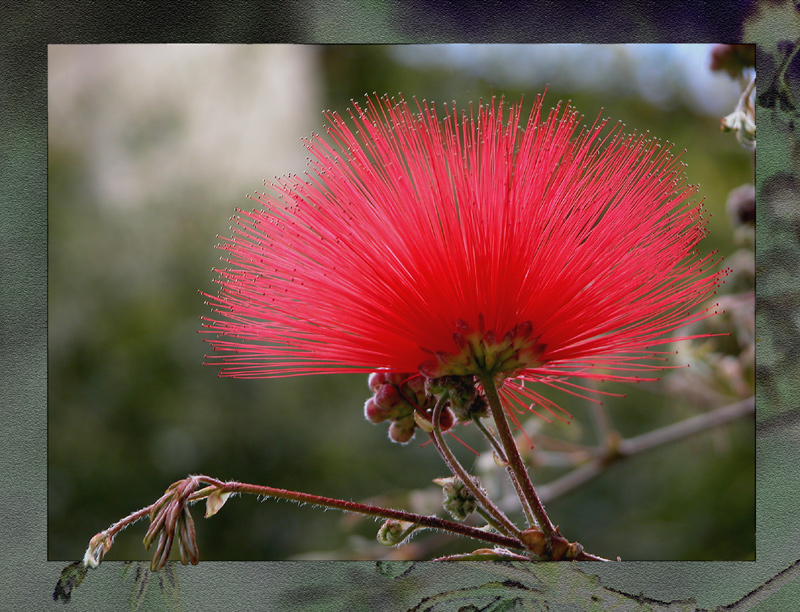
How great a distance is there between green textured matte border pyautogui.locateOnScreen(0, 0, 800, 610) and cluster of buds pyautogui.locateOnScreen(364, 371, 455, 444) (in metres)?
0.41

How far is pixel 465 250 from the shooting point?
0.93 meters

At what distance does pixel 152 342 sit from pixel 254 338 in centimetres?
188

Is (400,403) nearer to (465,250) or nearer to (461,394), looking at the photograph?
(461,394)

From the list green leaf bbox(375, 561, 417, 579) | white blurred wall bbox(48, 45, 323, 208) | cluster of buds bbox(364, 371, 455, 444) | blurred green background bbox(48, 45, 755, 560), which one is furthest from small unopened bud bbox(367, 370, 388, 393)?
white blurred wall bbox(48, 45, 323, 208)

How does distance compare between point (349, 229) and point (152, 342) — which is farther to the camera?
point (152, 342)

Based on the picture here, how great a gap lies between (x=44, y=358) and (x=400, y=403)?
0.74 m

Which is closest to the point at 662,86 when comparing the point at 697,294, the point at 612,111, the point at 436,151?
the point at 612,111

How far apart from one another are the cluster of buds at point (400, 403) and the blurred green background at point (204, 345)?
4.83 feet

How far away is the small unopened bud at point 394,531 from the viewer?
0.95m

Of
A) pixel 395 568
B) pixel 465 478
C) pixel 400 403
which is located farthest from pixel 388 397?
pixel 395 568

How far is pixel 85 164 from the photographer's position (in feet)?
8.68

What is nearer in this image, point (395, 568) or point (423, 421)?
point (423, 421)

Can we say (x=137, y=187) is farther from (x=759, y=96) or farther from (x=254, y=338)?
(x=759, y=96)

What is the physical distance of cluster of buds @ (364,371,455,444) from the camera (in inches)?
37.7
